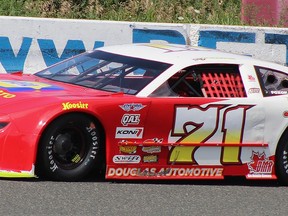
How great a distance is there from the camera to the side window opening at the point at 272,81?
901cm

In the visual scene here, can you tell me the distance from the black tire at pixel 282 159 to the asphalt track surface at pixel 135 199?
0.95ft

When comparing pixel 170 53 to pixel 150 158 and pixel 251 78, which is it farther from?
pixel 150 158

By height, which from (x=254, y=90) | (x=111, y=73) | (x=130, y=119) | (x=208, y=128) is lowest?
(x=208, y=128)

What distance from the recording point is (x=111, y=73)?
28.6 feet

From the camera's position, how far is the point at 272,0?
1591 cm

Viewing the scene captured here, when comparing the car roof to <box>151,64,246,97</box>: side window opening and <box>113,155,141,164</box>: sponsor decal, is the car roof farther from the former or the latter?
<box>113,155,141,164</box>: sponsor decal

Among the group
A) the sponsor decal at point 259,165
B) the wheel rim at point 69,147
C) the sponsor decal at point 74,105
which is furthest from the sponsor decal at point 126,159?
the sponsor decal at point 259,165

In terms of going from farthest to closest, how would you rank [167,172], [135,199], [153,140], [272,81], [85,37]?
[85,37] < [272,81] < [167,172] < [153,140] < [135,199]

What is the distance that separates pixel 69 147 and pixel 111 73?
3.38 ft

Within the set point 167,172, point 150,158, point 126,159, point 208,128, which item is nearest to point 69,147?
point 126,159

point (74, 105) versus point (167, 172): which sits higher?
point (74, 105)

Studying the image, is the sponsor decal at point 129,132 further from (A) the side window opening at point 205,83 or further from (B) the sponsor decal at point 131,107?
(A) the side window opening at point 205,83

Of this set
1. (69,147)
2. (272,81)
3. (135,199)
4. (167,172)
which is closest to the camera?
(135,199)

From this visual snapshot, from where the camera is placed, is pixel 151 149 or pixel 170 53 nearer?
pixel 151 149
